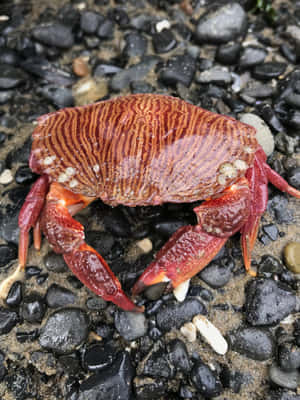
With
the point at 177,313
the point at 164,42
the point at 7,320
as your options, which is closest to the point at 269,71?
the point at 164,42

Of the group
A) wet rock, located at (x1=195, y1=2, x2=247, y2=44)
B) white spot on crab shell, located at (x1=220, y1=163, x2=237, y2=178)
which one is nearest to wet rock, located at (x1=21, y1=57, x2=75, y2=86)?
wet rock, located at (x1=195, y1=2, x2=247, y2=44)

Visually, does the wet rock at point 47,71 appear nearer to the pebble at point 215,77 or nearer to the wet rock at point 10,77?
the wet rock at point 10,77

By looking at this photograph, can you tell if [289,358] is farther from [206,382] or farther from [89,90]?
[89,90]

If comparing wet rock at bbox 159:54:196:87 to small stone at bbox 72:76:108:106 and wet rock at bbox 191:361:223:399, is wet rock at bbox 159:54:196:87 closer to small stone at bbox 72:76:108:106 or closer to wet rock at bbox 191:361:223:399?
small stone at bbox 72:76:108:106

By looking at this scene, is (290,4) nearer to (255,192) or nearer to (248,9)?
(248,9)

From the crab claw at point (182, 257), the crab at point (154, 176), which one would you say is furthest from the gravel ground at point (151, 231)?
the crab at point (154, 176)

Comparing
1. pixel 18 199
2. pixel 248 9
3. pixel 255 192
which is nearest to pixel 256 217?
pixel 255 192

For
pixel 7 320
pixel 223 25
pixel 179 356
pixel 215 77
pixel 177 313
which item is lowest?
pixel 7 320
